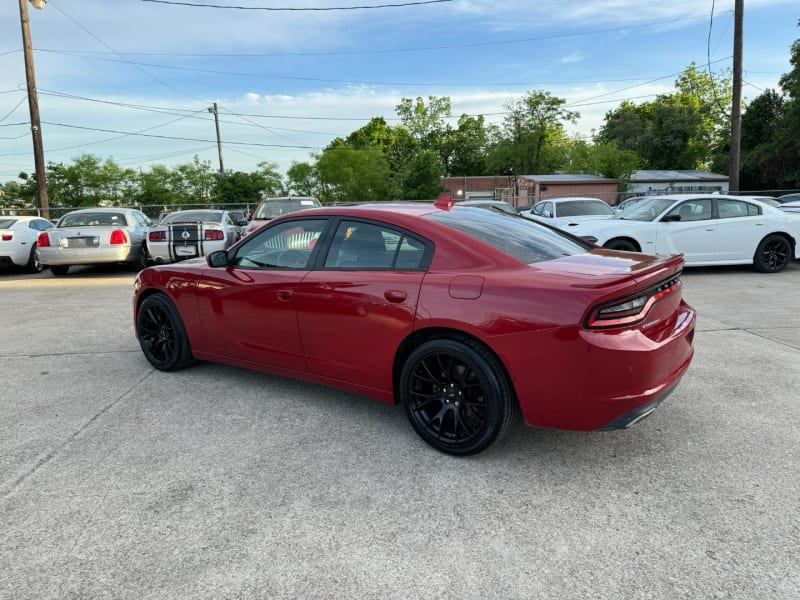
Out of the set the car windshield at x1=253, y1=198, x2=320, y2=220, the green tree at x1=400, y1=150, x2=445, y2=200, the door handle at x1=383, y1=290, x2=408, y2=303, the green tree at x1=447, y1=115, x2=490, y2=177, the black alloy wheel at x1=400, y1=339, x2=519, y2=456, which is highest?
the green tree at x1=447, y1=115, x2=490, y2=177

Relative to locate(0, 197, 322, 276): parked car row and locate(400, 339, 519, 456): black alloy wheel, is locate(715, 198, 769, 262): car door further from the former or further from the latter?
locate(0, 197, 322, 276): parked car row

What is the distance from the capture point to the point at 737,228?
32.9ft

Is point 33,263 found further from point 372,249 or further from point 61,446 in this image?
point 372,249

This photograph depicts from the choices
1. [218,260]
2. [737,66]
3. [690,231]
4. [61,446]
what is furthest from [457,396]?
[737,66]

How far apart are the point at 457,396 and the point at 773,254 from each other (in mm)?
9913

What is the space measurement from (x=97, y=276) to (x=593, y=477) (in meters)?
11.2

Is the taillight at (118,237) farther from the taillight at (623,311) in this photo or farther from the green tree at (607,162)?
the green tree at (607,162)

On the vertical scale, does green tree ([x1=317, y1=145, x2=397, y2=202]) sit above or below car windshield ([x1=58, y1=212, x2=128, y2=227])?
above

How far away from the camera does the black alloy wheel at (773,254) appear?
33.2 ft

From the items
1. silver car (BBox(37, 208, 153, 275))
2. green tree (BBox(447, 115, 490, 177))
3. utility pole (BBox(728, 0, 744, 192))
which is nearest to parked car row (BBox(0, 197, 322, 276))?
silver car (BBox(37, 208, 153, 275))

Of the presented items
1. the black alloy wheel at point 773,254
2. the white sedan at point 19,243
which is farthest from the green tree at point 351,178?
the black alloy wheel at point 773,254

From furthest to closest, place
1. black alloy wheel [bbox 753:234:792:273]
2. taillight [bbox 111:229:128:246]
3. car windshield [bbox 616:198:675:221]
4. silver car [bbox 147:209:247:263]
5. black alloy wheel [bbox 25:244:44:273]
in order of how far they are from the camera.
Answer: black alloy wheel [bbox 25:244:44:273], taillight [bbox 111:229:128:246], silver car [bbox 147:209:247:263], car windshield [bbox 616:198:675:221], black alloy wheel [bbox 753:234:792:273]

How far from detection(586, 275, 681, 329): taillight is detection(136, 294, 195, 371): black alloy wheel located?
3.40 meters

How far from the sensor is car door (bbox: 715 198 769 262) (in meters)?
9.98
